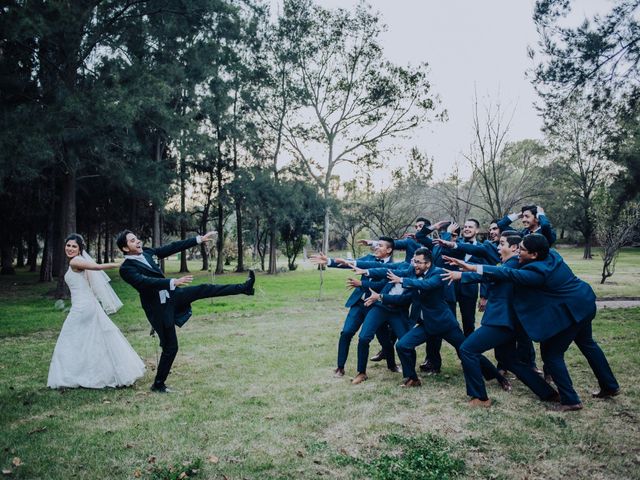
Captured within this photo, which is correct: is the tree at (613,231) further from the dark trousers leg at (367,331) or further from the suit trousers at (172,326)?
the suit trousers at (172,326)

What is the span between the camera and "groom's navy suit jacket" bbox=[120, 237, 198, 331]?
20.2 feet

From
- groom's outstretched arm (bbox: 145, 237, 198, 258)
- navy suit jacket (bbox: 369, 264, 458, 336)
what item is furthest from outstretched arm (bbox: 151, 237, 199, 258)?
navy suit jacket (bbox: 369, 264, 458, 336)

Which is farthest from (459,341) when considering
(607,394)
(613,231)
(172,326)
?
(613,231)

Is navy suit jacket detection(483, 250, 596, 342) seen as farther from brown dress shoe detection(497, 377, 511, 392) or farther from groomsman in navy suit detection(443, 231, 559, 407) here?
brown dress shoe detection(497, 377, 511, 392)

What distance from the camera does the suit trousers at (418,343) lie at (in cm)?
641

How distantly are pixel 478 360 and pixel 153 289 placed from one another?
4494mm

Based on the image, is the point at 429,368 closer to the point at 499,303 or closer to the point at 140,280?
the point at 499,303

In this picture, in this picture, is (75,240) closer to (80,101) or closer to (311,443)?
(311,443)

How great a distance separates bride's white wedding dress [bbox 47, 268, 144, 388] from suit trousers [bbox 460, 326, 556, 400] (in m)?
4.90

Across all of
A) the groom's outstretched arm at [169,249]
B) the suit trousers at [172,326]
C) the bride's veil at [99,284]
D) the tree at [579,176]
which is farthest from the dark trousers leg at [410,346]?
the tree at [579,176]

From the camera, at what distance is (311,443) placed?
467 cm

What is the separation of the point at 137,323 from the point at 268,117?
23955mm

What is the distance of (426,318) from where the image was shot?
21.0 feet

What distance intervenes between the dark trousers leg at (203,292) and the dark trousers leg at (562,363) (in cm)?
406
